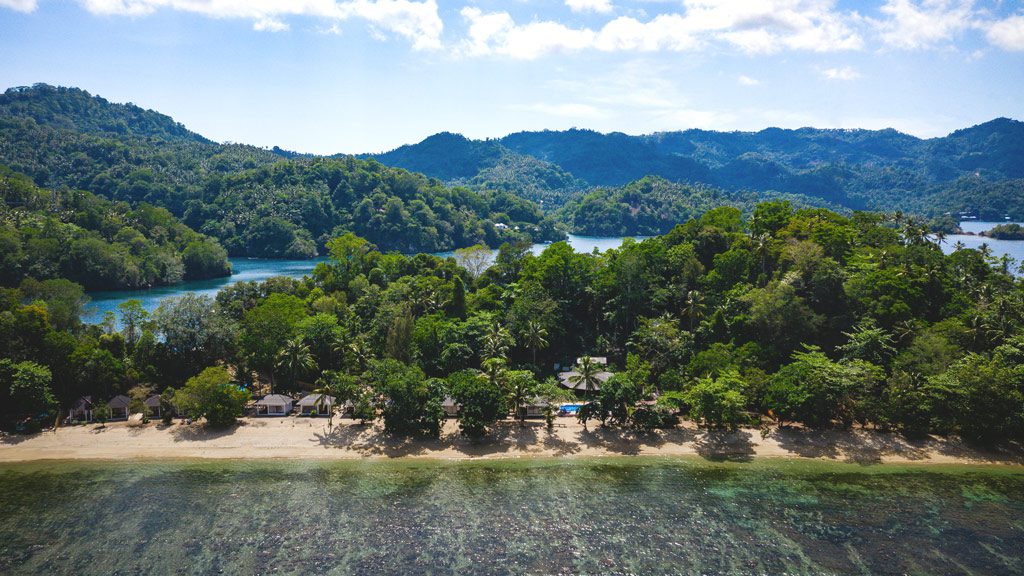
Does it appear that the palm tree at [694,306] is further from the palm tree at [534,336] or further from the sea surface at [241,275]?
the sea surface at [241,275]

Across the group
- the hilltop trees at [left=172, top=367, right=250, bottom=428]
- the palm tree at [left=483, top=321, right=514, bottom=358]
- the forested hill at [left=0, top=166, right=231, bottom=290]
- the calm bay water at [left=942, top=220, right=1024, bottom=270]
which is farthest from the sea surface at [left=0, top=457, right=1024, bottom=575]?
the calm bay water at [left=942, top=220, right=1024, bottom=270]

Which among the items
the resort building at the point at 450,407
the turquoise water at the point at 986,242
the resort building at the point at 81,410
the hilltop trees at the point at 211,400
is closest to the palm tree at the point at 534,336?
the resort building at the point at 450,407

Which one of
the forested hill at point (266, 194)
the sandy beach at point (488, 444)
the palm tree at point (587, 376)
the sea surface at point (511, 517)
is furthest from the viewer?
the forested hill at point (266, 194)

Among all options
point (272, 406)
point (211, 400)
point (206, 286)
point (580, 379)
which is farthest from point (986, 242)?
point (206, 286)

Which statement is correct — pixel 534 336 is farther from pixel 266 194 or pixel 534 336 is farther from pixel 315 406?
pixel 266 194

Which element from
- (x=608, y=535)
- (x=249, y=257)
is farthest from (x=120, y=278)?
(x=608, y=535)

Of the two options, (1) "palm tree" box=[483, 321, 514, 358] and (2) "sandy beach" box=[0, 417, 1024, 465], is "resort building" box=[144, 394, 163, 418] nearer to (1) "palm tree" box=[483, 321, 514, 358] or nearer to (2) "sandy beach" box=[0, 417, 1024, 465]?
(2) "sandy beach" box=[0, 417, 1024, 465]

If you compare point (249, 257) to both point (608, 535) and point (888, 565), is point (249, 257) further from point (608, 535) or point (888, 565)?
point (888, 565)
